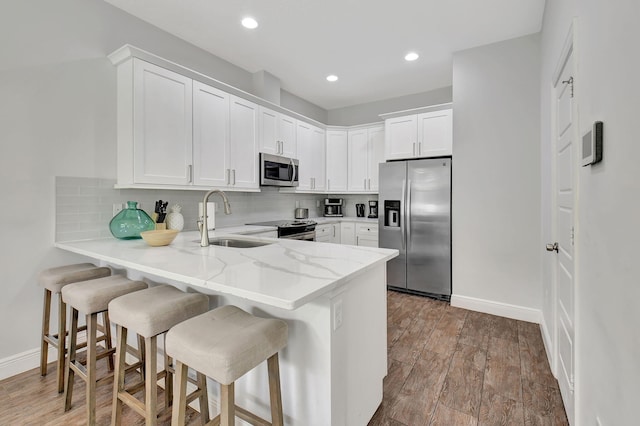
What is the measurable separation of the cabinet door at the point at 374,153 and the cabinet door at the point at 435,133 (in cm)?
91

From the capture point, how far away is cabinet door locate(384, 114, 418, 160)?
4031 mm

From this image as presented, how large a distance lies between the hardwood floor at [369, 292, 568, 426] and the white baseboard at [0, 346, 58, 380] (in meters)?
2.51

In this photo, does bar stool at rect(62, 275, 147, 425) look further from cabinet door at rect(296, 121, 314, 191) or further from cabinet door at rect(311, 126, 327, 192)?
cabinet door at rect(311, 126, 327, 192)

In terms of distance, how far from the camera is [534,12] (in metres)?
2.72

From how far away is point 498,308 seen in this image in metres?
3.20

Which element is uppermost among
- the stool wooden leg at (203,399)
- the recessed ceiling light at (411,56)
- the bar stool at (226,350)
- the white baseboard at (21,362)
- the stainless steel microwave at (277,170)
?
the recessed ceiling light at (411,56)

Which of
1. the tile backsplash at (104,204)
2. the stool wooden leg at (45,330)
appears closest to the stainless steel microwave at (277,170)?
the tile backsplash at (104,204)

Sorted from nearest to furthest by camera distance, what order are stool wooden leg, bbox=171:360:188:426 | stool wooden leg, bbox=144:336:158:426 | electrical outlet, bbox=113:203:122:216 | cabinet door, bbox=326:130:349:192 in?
1. stool wooden leg, bbox=171:360:188:426
2. stool wooden leg, bbox=144:336:158:426
3. electrical outlet, bbox=113:203:122:216
4. cabinet door, bbox=326:130:349:192

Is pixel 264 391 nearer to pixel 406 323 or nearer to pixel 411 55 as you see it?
pixel 406 323

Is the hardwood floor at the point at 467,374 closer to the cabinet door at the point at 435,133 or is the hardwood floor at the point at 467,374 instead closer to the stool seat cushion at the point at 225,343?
the stool seat cushion at the point at 225,343

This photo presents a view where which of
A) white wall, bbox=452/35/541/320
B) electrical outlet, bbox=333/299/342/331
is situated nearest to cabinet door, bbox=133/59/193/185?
electrical outlet, bbox=333/299/342/331

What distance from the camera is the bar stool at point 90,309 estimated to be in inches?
62.4

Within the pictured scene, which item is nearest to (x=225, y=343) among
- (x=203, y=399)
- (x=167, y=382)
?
(x=203, y=399)

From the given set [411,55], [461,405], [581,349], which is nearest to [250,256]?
[461,405]
